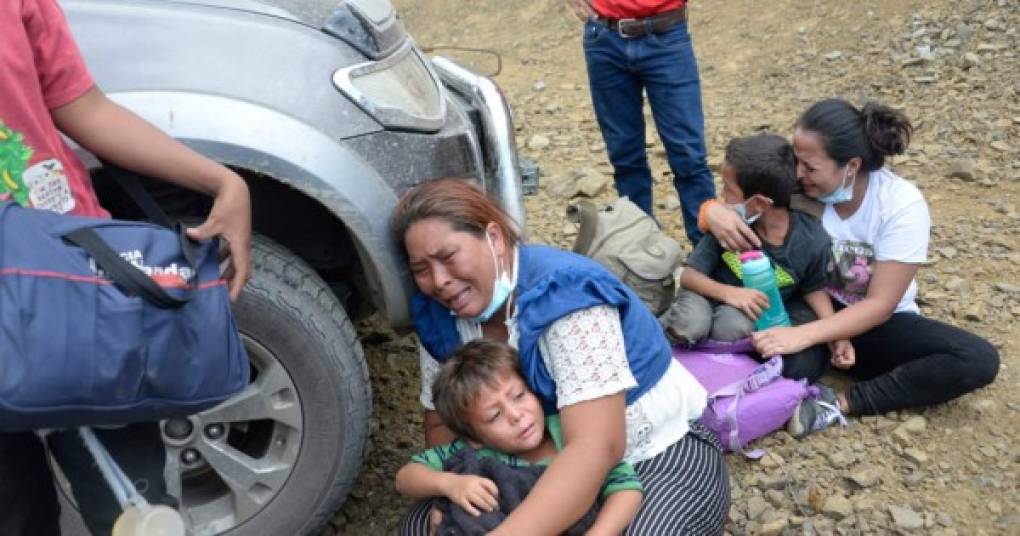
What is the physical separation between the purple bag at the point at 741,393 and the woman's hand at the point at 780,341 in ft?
0.10

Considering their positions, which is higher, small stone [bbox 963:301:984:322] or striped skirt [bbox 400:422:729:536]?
striped skirt [bbox 400:422:729:536]

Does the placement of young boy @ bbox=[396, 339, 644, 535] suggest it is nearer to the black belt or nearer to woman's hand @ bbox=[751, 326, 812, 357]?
woman's hand @ bbox=[751, 326, 812, 357]

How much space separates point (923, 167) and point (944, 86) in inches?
51.2

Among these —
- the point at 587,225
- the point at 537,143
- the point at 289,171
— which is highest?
the point at 289,171

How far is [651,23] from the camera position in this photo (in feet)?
14.3

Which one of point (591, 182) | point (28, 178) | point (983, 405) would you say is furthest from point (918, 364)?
point (28, 178)

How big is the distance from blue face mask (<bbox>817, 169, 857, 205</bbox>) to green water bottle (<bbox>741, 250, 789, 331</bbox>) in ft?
0.99

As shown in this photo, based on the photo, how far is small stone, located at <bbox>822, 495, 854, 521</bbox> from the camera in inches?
122

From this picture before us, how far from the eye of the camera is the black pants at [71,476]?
1.96 meters

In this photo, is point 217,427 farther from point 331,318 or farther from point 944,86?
point 944,86

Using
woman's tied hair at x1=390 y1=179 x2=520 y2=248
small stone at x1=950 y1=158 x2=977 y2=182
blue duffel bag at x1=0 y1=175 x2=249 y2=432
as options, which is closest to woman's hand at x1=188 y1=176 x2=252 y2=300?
blue duffel bag at x1=0 y1=175 x2=249 y2=432

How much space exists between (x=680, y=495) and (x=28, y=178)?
1712 mm

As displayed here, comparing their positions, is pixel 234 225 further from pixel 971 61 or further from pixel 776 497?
pixel 971 61

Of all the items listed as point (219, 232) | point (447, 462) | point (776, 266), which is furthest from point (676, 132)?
point (219, 232)
